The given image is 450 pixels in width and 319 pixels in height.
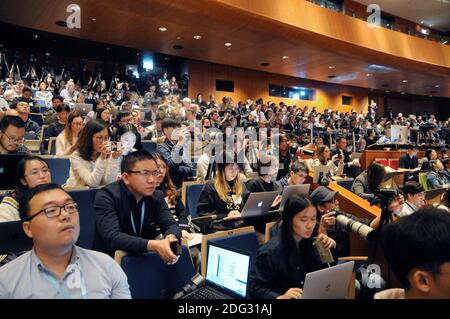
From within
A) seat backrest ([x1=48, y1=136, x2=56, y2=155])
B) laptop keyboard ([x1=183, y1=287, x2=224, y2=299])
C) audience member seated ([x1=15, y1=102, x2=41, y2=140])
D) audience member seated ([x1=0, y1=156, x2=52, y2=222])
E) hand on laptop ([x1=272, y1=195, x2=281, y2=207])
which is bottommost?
laptop keyboard ([x1=183, y1=287, x2=224, y2=299])

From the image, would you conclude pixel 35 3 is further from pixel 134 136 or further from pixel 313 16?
pixel 313 16

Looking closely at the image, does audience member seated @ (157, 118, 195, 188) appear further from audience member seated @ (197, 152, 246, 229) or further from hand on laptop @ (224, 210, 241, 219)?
hand on laptop @ (224, 210, 241, 219)

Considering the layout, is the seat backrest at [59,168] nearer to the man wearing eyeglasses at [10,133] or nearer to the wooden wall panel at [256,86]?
the man wearing eyeglasses at [10,133]

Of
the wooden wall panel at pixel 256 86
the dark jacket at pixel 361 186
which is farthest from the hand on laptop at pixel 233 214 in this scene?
the wooden wall panel at pixel 256 86

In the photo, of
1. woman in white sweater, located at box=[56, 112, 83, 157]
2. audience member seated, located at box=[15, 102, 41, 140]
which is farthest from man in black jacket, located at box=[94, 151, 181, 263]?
audience member seated, located at box=[15, 102, 41, 140]

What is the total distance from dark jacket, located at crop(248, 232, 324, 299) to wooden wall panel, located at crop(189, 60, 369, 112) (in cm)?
925

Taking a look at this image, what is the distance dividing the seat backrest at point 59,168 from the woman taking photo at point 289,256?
1.97 meters

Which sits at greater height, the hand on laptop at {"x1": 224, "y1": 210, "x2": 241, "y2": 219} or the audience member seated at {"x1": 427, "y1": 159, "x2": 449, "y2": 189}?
the audience member seated at {"x1": 427, "y1": 159, "x2": 449, "y2": 189}

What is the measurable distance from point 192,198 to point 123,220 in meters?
1.20

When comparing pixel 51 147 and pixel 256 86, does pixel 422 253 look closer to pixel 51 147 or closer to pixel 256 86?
pixel 51 147

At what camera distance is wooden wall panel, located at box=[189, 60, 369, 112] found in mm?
10485

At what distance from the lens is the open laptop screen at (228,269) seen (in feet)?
4.27
